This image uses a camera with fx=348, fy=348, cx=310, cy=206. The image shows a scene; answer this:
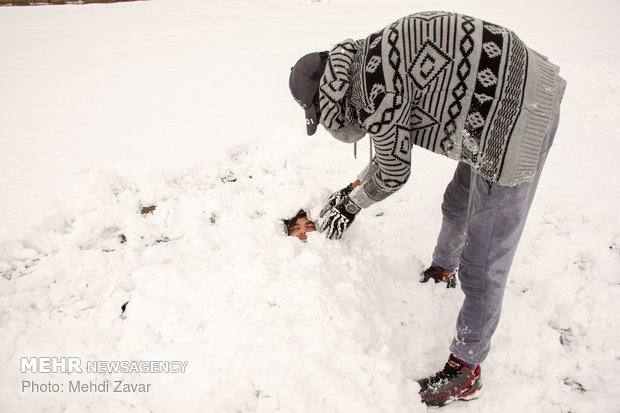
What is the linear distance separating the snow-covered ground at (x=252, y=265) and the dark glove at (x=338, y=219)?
61mm

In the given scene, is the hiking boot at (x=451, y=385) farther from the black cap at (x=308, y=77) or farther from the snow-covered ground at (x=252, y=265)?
the black cap at (x=308, y=77)

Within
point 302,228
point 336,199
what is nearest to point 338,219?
point 336,199

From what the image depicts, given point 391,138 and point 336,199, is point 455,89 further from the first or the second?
point 336,199

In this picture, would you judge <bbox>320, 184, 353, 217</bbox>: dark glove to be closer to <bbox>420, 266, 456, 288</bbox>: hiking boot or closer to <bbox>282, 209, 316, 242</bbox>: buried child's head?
<bbox>282, 209, 316, 242</bbox>: buried child's head

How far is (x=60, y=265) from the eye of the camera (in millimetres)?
1995

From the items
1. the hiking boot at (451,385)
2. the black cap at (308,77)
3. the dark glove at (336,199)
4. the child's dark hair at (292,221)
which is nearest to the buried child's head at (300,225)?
the child's dark hair at (292,221)

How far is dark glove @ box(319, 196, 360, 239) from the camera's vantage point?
68.1 inches

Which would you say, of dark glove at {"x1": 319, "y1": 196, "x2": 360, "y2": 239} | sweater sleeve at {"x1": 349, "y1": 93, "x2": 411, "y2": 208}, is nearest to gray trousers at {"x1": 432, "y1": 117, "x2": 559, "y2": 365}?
sweater sleeve at {"x1": 349, "y1": 93, "x2": 411, "y2": 208}

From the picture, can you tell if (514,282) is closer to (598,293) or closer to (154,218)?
(598,293)

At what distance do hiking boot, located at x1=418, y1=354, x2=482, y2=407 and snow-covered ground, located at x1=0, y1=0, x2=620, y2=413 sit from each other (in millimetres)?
76

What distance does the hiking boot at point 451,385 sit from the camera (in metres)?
1.52

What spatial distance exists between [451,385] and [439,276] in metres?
0.66

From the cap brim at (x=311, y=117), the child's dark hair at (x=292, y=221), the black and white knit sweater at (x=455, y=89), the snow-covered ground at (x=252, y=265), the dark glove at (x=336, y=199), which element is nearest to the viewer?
the black and white knit sweater at (x=455, y=89)

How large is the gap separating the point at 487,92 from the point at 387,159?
0.38m
